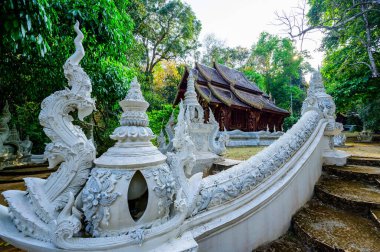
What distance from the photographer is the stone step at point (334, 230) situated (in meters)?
1.75

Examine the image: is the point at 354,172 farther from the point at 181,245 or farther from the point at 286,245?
the point at 181,245

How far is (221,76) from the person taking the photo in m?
18.2

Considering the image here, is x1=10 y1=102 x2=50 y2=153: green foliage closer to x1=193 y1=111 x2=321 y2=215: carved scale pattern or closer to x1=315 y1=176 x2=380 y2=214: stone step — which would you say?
x1=193 y1=111 x2=321 y2=215: carved scale pattern

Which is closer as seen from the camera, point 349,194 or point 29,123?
point 349,194

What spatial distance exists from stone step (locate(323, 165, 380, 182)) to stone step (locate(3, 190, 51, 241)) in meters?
3.90

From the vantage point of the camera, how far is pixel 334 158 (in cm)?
351

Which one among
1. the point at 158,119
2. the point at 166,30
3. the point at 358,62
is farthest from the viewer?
the point at 166,30

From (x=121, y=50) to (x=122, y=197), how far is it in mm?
5344

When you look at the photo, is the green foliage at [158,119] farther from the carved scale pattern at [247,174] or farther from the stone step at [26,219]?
the stone step at [26,219]

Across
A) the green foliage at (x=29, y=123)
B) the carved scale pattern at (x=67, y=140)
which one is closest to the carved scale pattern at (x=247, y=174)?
the carved scale pattern at (x=67, y=140)

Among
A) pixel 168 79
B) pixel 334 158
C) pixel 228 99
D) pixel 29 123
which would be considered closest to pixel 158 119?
pixel 228 99

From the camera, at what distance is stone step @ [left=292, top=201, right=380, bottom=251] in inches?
69.0

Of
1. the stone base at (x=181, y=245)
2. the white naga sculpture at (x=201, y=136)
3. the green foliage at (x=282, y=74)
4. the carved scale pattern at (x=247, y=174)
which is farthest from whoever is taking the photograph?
the green foliage at (x=282, y=74)

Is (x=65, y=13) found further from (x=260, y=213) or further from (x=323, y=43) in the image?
(x=323, y=43)
